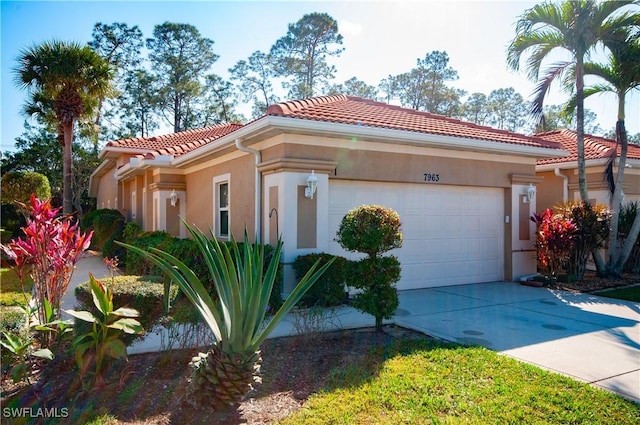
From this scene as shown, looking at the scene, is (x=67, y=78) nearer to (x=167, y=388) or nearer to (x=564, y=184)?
(x=167, y=388)

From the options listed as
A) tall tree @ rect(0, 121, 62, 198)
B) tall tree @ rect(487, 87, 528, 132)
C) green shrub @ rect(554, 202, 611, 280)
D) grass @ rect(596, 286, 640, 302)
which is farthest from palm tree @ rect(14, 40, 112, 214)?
tall tree @ rect(487, 87, 528, 132)

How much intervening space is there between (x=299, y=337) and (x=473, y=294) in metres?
5.03

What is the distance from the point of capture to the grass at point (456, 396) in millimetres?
3939

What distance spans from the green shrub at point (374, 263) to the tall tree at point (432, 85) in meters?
32.7

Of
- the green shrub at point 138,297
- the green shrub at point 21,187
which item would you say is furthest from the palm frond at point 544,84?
the green shrub at point 21,187

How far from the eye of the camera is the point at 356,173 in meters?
9.16

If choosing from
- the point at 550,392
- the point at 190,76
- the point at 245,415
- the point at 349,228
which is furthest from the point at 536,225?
the point at 190,76

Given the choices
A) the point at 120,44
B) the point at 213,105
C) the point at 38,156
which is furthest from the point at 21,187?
the point at 120,44

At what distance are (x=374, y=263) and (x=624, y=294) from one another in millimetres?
6984

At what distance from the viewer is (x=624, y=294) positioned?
9.84 m

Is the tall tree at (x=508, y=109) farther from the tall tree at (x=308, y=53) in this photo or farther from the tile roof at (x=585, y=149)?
the tile roof at (x=585, y=149)

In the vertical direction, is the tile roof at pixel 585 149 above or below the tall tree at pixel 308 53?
below

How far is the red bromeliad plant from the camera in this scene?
5027mm

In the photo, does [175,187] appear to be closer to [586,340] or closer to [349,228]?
[349,228]
